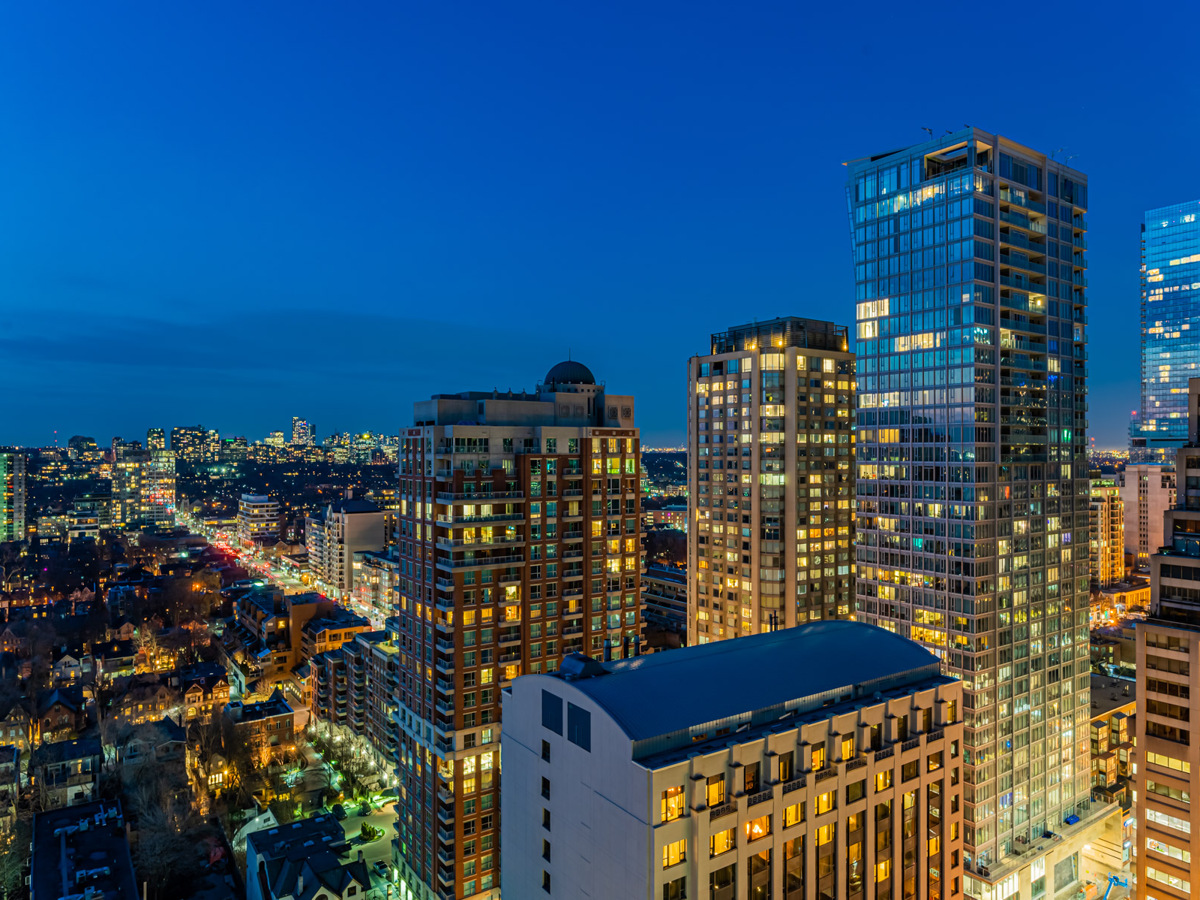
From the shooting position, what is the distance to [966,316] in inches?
3255

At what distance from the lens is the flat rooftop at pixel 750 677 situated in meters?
41.9

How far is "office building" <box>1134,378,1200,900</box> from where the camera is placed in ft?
195

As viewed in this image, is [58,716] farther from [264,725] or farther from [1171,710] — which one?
[1171,710]

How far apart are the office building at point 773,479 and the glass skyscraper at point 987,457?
19362 millimetres

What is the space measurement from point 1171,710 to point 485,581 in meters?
62.1

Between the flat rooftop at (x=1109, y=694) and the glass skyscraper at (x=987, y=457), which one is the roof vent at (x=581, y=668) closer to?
the glass skyscraper at (x=987, y=457)

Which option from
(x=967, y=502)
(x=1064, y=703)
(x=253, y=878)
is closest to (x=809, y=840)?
(x=967, y=502)

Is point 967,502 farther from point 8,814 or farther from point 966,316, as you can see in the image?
point 8,814

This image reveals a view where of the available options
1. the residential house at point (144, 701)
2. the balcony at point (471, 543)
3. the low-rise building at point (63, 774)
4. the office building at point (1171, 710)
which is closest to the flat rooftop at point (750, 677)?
the office building at point (1171, 710)

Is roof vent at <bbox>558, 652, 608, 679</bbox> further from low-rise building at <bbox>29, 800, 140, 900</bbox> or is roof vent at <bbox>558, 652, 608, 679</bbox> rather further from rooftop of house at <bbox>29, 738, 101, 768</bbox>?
rooftop of house at <bbox>29, 738, 101, 768</bbox>

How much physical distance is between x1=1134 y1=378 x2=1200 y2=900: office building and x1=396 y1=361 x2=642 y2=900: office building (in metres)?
48.0

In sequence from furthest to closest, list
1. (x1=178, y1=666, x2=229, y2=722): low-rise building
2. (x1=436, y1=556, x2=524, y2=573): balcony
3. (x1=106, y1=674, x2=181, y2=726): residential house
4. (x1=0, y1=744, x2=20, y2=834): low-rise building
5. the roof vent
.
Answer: (x1=178, y1=666, x2=229, y2=722): low-rise building, (x1=106, y1=674, x2=181, y2=726): residential house, (x1=0, y1=744, x2=20, y2=834): low-rise building, (x1=436, y1=556, x2=524, y2=573): balcony, the roof vent

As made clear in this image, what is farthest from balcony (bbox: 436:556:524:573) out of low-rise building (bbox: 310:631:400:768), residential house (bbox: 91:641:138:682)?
residential house (bbox: 91:641:138:682)

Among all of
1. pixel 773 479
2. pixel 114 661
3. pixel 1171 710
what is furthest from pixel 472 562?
pixel 114 661
